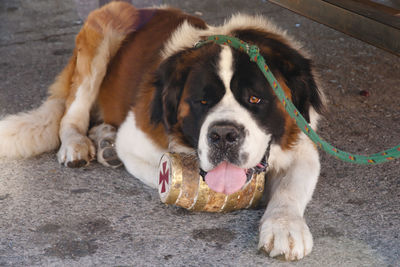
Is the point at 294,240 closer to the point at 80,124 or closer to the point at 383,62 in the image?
the point at 80,124

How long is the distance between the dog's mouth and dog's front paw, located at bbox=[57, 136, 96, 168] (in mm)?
968

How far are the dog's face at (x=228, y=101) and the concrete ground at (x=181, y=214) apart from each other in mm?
284

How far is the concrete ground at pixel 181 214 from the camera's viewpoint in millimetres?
2250

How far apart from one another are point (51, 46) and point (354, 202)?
3.39 meters

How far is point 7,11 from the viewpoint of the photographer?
249 inches

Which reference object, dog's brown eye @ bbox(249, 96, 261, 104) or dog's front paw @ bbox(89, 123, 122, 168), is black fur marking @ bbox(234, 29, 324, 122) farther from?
dog's front paw @ bbox(89, 123, 122, 168)

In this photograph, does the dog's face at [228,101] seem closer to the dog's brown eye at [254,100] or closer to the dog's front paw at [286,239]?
the dog's brown eye at [254,100]

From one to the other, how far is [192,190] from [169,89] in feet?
1.61

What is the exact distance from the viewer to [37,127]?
336 cm

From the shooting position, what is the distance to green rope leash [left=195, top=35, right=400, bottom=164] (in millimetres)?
2018

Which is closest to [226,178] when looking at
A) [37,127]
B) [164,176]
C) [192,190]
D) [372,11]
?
[192,190]

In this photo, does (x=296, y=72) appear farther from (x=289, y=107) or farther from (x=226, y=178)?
(x=226, y=178)

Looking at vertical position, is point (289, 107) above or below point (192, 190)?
above

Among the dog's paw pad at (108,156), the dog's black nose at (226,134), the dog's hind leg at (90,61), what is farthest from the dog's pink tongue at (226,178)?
the dog's hind leg at (90,61)
